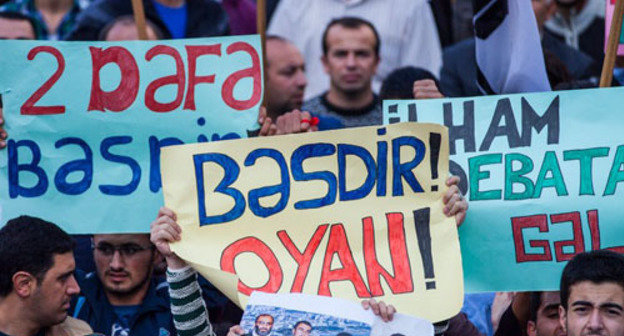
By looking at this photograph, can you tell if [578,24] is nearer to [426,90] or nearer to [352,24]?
[352,24]

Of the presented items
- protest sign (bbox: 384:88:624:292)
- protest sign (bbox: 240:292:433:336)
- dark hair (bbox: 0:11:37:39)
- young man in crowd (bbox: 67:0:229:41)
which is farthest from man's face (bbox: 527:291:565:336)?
dark hair (bbox: 0:11:37:39)

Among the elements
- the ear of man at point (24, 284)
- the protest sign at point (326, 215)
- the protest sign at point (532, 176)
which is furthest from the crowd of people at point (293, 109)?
the protest sign at point (532, 176)

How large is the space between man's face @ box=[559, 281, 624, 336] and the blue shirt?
3.69m

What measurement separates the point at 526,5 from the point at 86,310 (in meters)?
2.33

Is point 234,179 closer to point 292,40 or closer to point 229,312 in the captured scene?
point 229,312

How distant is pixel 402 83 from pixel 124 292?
6.13 feet

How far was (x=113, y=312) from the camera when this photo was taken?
233 inches

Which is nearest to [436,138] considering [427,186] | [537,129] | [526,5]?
[427,186]

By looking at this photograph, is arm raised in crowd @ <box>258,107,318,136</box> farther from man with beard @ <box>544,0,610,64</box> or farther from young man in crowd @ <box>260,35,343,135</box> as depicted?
man with beard @ <box>544,0,610,64</box>

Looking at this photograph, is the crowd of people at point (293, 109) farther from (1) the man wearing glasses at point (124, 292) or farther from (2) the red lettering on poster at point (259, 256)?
(2) the red lettering on poster at point (259, 256)

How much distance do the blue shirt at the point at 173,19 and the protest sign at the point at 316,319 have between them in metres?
3.48

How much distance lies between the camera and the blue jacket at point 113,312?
19.1 feet

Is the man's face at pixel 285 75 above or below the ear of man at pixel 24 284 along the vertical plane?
above

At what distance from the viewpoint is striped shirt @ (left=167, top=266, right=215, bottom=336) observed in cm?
531
